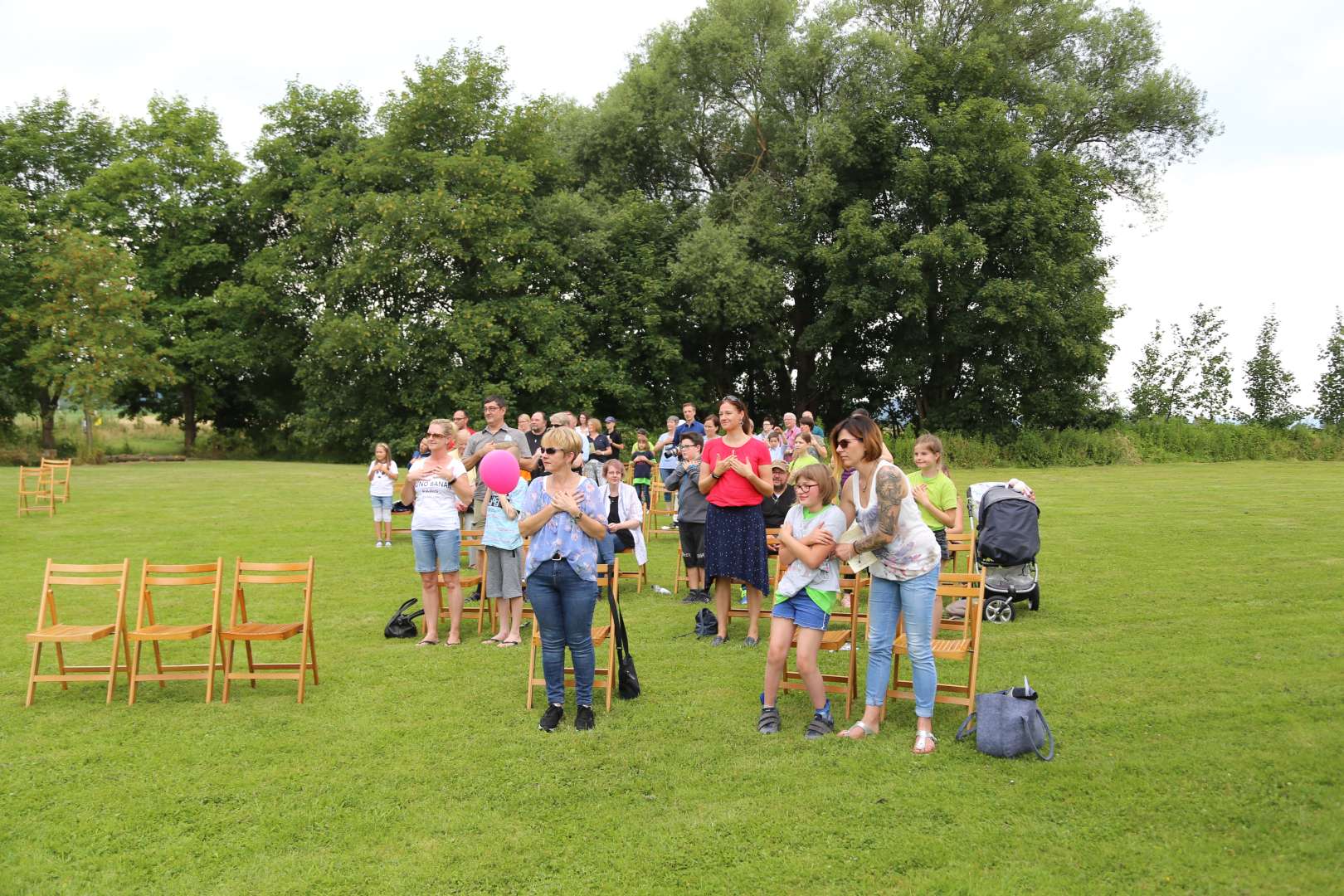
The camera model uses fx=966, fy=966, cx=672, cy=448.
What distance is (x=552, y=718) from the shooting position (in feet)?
20.9

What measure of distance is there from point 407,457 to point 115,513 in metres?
16.0

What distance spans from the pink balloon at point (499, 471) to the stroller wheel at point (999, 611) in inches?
193

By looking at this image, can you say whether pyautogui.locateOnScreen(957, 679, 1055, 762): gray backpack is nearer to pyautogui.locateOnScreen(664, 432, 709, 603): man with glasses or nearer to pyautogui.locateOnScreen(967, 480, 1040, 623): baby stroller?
pyautogui.locateOnScreen(967, 480, 1040, 623): baby stroller

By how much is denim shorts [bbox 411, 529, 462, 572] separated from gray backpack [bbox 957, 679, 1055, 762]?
4.45 m

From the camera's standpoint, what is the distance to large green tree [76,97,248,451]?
129 ft

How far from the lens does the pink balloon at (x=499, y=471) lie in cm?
717

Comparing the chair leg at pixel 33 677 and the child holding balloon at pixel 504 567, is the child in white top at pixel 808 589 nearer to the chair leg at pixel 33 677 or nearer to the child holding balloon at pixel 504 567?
the child holding balloon at pixel 504 567

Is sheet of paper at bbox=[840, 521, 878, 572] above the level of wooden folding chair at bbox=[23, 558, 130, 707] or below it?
above

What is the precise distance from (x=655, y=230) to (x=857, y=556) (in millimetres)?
33543

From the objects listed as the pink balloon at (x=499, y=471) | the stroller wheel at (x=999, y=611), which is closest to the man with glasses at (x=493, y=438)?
the pink balloon at (x=499, y=471)

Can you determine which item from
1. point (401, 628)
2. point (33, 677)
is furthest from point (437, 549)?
point (33, 677)

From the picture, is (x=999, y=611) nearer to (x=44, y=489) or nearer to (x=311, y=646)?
(x=311, y=646)

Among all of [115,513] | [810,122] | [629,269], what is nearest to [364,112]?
[629,269]

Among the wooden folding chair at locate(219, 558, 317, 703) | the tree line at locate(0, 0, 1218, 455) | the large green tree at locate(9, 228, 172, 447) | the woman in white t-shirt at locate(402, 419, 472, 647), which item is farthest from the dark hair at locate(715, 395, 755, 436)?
the large green tree at locate(9, 228, 172, 447)
